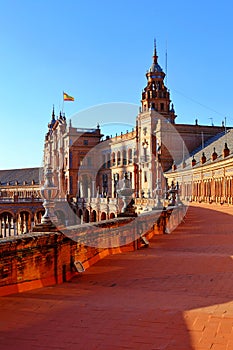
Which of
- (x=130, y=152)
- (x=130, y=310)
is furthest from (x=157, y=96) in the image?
(x=130, y=310)

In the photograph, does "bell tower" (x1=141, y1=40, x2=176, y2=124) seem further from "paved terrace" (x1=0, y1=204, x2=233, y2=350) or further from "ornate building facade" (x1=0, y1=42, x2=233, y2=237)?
"paved terrace" (x1=0, y1=204, x2=233, y2=350)

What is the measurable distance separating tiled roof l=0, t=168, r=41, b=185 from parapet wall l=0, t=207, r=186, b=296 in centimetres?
9464

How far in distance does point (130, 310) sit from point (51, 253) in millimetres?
2454

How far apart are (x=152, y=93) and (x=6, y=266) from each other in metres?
58.2

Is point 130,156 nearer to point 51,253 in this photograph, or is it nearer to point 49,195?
point 49,195

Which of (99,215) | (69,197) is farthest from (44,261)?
(69,197)

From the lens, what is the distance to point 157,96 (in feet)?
207

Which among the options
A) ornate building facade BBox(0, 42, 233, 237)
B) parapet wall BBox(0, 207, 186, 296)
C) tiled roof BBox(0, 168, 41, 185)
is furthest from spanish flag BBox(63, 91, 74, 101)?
parapet wall BBox(0, 207, 186, 296)

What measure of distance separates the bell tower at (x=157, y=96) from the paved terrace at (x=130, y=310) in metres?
53.9

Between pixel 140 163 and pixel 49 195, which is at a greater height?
pixel 140 163

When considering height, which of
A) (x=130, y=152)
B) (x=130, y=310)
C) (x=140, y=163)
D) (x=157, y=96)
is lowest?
(x=130, y=310)

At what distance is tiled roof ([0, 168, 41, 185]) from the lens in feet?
354

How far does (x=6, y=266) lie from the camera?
711 cm

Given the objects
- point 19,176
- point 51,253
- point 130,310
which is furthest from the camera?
point 19,176
